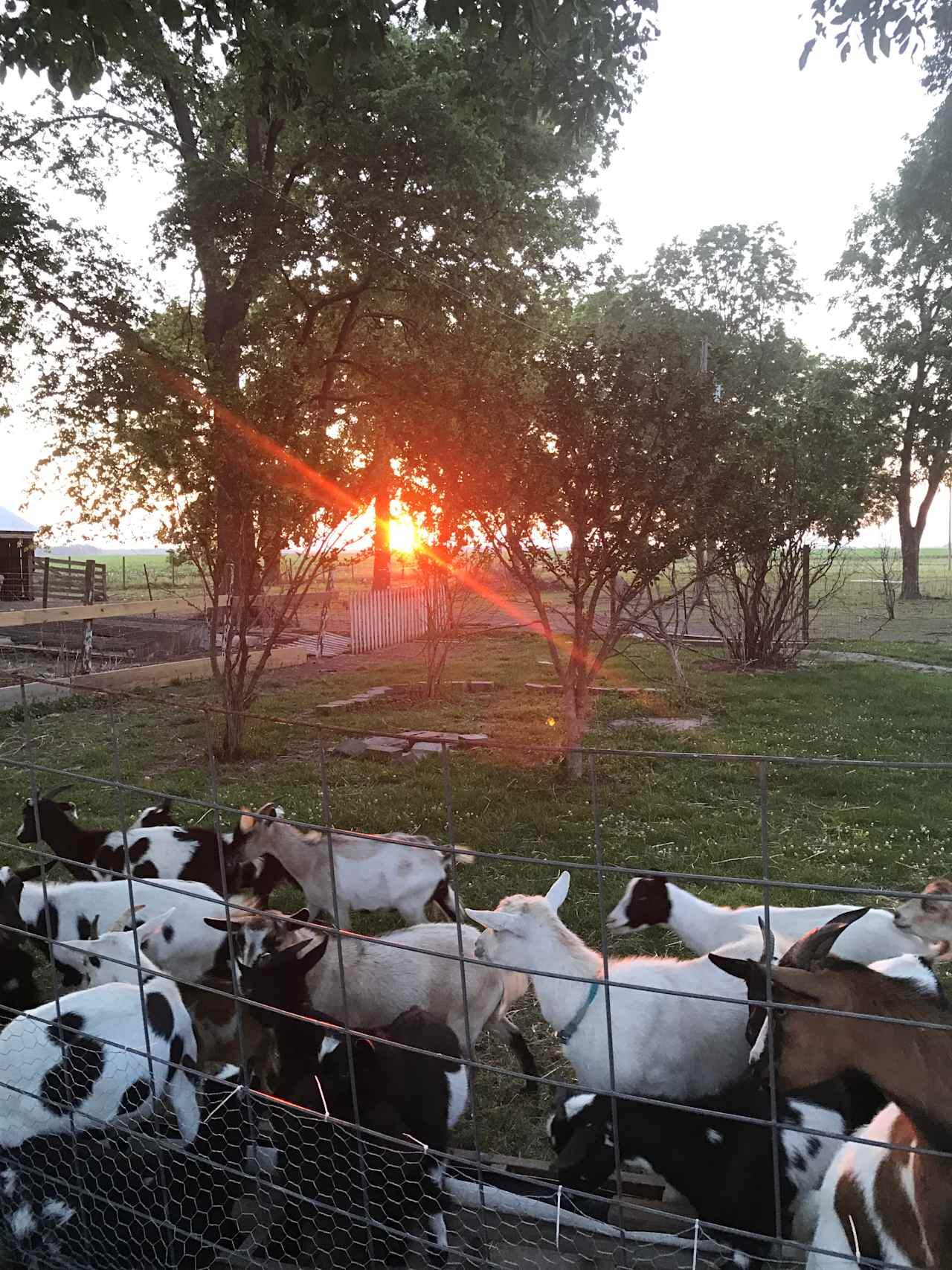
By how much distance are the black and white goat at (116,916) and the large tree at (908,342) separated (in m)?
28.2

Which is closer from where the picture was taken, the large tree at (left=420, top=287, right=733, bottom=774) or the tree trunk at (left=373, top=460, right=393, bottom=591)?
the large tree at (left=420, top=287, right=733, bottom=774)

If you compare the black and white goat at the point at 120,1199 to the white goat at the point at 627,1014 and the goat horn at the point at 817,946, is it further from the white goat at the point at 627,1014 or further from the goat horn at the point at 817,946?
the goat horn at the point at 817,946

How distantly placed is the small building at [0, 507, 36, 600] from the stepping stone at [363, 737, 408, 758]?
20.2 metres

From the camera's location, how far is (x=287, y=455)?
9.84 metres

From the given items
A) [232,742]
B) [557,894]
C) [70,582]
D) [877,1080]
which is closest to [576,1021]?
[557,894]

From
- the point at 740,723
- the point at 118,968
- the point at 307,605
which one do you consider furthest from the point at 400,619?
the point at 118,968

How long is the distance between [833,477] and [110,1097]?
15.4 metres

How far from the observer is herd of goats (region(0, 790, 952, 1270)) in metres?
2.36

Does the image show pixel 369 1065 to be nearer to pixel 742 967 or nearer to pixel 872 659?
pixel 742 967

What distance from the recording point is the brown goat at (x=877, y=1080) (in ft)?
7.04

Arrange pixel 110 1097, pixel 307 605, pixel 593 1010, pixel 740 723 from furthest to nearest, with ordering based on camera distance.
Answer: pixel 307 605 → pixel 740 723 → pixel 593 1010 → pixel 110 1097

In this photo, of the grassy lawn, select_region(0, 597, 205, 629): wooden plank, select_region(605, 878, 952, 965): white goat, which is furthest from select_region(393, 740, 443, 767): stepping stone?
select_region(0, 597, 205, 629): wooden plank

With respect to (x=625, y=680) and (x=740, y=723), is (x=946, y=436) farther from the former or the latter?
(x=740, y=723)

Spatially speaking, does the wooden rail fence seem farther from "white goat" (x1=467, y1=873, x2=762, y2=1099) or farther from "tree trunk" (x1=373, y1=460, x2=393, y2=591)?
"white goat" (x1=467, y1=873, x2=762, y2=1099)
